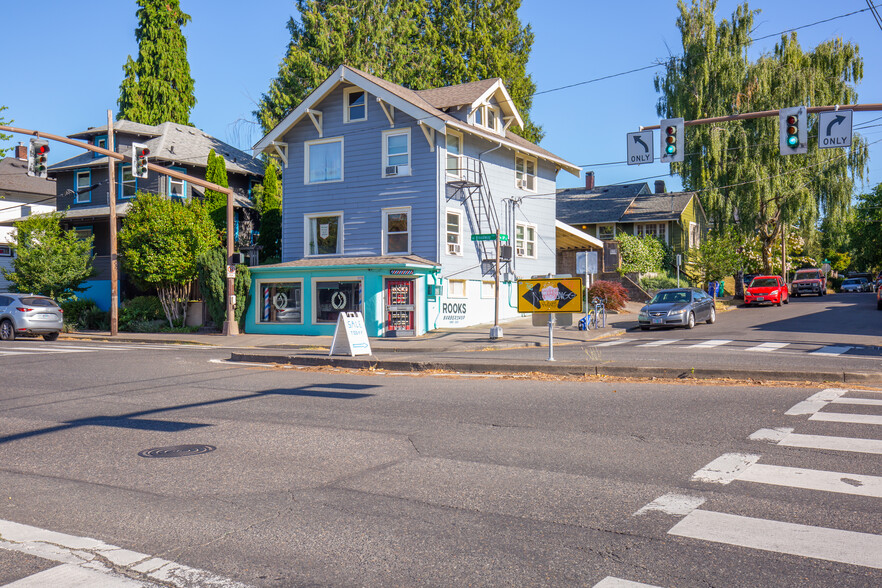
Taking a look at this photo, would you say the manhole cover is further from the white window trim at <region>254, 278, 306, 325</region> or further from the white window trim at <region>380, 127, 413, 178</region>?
the white window trim at <region>380, 127, 413, 178</region>

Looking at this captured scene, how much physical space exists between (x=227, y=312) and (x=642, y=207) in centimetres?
3182

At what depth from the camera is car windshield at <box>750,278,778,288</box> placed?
39125mm

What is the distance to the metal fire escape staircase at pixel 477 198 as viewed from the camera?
1121 inches

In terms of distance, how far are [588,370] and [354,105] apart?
19850 millimetres

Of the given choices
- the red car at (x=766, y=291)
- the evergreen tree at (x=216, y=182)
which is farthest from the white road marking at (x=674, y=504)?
the red car at (x=766, y=291)

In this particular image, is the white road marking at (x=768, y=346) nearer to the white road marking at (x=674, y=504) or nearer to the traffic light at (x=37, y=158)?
the white road marking at (x=674, y=504)

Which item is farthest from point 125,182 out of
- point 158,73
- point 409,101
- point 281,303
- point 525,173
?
point 158,73

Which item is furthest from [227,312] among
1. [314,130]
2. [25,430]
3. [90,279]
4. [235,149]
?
[25,430]

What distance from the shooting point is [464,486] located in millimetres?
5859

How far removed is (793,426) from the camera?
7824 mm

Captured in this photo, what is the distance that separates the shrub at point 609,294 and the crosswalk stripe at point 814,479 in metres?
29.5

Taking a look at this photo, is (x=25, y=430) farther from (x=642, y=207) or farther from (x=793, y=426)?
(x=642, y=207)

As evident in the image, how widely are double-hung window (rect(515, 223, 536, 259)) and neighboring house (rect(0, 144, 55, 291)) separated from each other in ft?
95.4

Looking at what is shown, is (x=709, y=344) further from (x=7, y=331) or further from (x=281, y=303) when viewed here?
(x=7, y=331)
